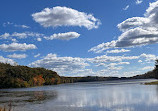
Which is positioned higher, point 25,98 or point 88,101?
point 88,101

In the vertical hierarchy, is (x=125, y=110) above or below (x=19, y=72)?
below

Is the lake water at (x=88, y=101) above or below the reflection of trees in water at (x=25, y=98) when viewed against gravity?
above

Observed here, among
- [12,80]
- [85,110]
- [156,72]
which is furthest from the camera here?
[12,80]

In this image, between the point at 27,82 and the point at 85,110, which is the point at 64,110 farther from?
the point at 27,82

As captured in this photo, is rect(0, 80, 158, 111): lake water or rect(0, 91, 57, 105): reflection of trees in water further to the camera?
rect(0, 91, 57, 105): reflection of trees in water

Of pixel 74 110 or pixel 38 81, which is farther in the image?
pixel 38 81

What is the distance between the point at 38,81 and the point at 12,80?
139 ft

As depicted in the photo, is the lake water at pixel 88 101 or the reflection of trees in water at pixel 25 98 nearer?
the lake water at pixel 88 101

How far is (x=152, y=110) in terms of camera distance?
28719 mm

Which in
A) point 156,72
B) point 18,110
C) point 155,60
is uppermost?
point 155,60

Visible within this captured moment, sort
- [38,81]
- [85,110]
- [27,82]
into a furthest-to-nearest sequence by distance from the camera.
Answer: [38,81], [27,82], [85,110]

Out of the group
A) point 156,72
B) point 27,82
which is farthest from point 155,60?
point 27,82

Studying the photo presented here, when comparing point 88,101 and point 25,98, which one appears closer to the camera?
point 88,101

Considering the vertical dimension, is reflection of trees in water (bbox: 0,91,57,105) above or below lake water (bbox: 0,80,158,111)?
below
